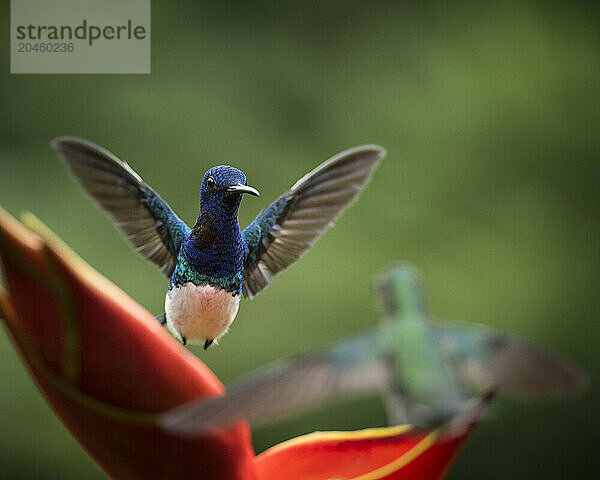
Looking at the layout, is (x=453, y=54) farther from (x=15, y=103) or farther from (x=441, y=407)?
(x=441, y=407)

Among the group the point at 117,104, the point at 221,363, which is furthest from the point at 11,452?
the point at 117,104

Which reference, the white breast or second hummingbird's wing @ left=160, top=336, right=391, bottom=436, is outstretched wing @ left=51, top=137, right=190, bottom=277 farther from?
second hummingbird's wing @ left=160, top=336, right=391, bottom=436

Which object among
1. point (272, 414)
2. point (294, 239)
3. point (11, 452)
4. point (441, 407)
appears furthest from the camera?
point (11, 452)

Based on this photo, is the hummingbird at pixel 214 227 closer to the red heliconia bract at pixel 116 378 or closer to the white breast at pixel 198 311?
the white breast at pixel 198 311

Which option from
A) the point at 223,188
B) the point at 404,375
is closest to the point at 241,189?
the point at 223,188

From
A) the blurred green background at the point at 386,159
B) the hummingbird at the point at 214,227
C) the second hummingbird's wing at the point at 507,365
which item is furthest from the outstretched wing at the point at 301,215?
the blurred green background at the point at 386,159
